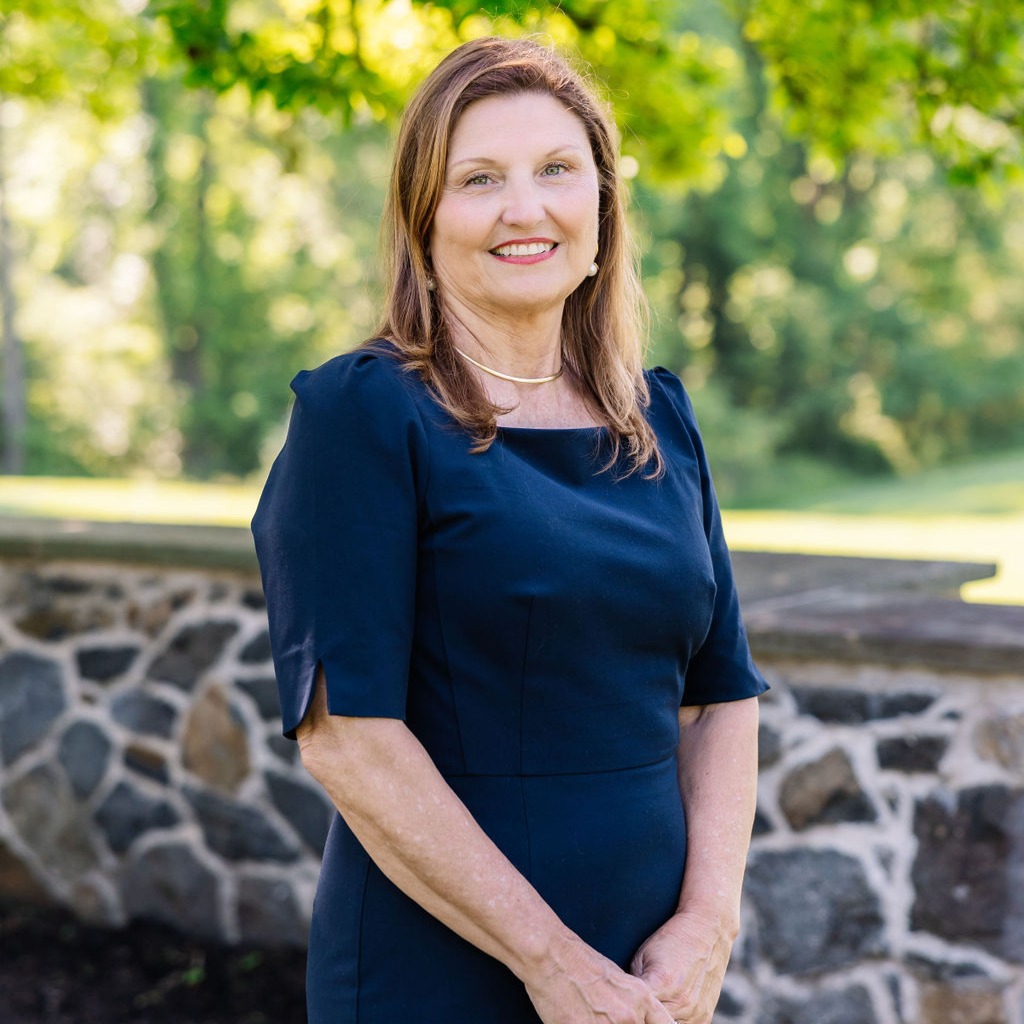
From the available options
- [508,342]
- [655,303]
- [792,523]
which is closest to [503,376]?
[508,342]

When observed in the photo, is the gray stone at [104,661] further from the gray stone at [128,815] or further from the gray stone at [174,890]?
the gray stone at [174,890]

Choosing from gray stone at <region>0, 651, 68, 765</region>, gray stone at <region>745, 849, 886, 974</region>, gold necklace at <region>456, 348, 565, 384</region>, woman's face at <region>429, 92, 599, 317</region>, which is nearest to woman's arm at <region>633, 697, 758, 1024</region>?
gold necklace at <region>456, 348, 565, 384</region>

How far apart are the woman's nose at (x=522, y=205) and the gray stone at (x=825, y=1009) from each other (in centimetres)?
237

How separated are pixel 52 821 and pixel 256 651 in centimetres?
101

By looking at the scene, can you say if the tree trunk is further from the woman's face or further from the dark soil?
the woman's face

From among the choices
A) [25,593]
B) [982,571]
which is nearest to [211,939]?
[25,593]

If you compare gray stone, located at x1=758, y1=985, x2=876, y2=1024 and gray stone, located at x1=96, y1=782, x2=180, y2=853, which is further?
gray stone, located at x1=96, y1=782, x2=180, y2=853

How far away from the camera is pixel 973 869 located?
10.4 ft

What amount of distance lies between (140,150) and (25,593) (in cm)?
2268

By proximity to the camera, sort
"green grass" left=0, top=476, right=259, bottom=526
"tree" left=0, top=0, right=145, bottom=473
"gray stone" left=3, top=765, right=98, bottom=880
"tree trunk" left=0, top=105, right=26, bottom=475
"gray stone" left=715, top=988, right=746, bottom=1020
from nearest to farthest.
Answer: "gray stone" left=715, top=988, right=746, bottom=1020
"gray stone" left=3, top=765, right=98, bottom=880
"tree" left=0, top=0, right=145, bottom=473
"green grass" left=0, top=476, right=259, bottom=526
"tree trunk" left=0, top=105, right=26, bottom=475

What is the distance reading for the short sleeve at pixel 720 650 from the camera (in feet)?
6.40

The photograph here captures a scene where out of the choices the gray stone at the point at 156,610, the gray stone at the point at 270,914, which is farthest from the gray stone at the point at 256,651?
the gray stone at the point at 270,914

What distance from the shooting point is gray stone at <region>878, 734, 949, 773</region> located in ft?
10.5

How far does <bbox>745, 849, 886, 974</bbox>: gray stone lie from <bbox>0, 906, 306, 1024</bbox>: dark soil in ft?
4.75
